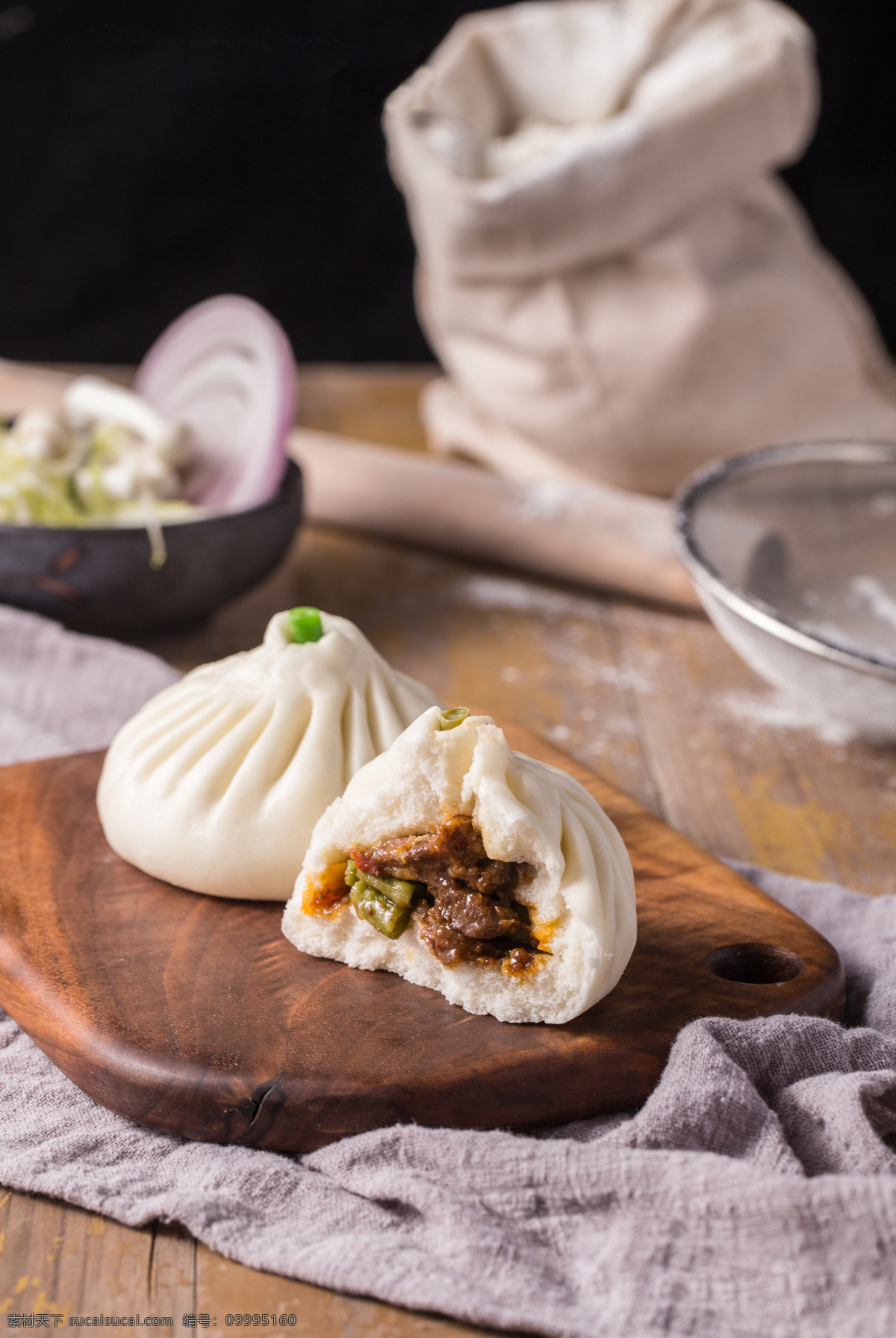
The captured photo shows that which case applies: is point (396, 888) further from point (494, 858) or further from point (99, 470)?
point (99, 470)

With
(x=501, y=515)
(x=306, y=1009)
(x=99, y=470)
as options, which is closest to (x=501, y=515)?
(x=501, y=515)

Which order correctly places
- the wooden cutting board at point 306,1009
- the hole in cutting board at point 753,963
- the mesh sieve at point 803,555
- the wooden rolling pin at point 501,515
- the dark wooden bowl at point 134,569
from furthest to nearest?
the wooden rolling pin at point 501,515 → the dark wooden bowl at point 134,569 → the mesh sieve at point 803,555 → the hole in cutting board at point 753,963 → the wooden cutting board at point 306,1009

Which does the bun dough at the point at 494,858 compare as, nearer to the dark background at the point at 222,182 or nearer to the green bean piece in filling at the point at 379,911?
the green bean piece in filling at the point at 379,911

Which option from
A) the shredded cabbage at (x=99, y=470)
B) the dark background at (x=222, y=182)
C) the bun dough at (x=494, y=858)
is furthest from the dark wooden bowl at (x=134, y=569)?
the dark background at (x=222, y=182)

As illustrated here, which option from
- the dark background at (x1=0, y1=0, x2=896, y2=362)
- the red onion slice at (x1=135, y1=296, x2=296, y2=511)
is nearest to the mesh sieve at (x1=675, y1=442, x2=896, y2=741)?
the red onion slice at (x1=135, y1=296, x2=296, y2=511)

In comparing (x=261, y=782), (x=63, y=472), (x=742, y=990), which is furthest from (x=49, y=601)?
(x=742, y=990)

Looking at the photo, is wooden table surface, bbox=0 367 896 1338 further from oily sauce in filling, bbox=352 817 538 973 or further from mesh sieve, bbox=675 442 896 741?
oily sauce in filling, bbox=352 817 538 973

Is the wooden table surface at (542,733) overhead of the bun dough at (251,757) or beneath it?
beneath
